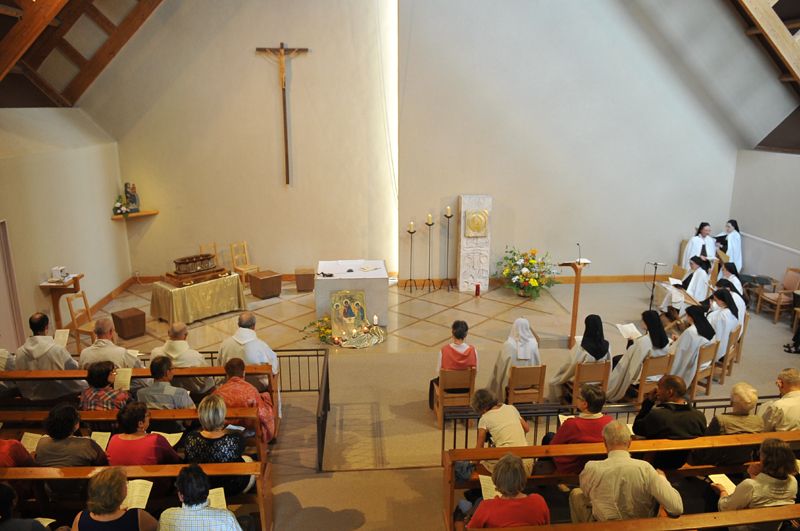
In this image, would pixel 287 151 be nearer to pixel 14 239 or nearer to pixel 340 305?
pixel 340 305

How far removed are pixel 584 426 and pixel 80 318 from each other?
8149 millimetres

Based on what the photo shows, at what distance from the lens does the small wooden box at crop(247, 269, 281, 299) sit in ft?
36.8

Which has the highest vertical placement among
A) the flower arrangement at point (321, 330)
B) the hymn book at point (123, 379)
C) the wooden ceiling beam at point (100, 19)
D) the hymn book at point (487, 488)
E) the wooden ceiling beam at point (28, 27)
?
the wooden ceiling beam at point (100, 19)

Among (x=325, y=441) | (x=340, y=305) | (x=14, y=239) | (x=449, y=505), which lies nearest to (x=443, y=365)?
(x=325, y=441)

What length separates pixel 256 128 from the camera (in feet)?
38.0

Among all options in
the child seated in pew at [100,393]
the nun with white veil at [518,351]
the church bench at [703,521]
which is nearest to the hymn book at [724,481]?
the church bench at [703,521]

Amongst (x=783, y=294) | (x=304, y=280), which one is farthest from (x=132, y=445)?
(x=783, y=294)

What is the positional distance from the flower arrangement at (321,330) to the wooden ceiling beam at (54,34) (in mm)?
5503

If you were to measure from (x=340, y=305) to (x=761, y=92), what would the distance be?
25.4 ft

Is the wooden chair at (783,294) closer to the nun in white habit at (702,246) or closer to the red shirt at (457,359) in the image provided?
the nun in white habit at (702,246)

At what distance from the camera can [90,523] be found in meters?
3.44

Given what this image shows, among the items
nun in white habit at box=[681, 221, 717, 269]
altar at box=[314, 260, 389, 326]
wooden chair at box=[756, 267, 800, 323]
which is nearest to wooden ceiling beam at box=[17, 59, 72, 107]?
altar at box=[314, 260, 389, 326]

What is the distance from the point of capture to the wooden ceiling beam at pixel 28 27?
7277 millimetres

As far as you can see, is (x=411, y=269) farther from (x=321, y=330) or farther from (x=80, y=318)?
(x=80, y=318)
